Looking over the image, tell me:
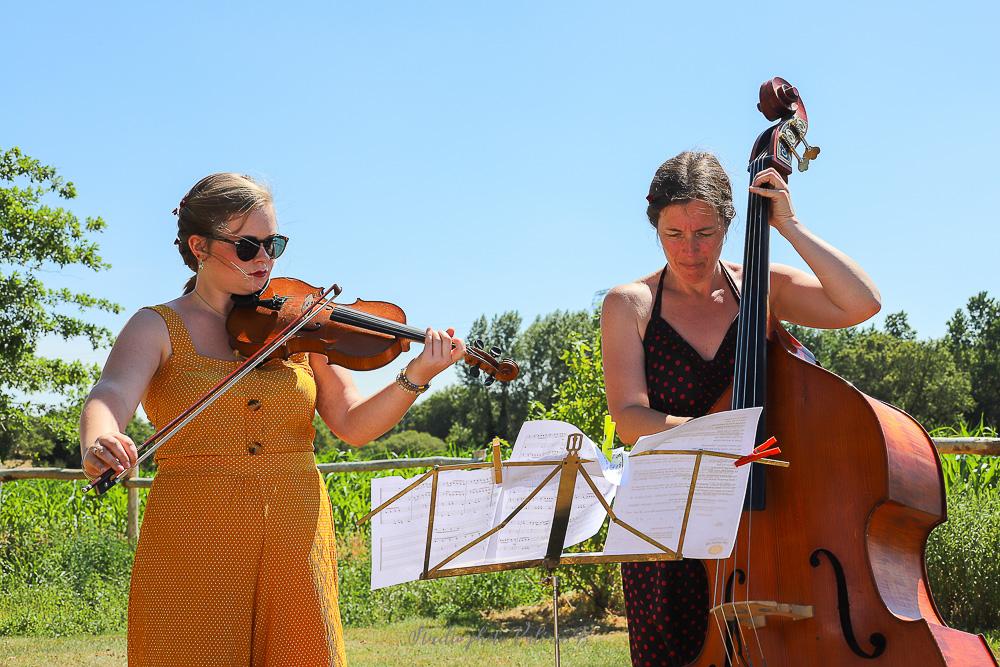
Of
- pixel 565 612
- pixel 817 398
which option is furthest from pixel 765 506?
pixel 565 612

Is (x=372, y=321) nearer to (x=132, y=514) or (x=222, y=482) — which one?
(x=222, y=482)

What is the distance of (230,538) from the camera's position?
7.18 feet

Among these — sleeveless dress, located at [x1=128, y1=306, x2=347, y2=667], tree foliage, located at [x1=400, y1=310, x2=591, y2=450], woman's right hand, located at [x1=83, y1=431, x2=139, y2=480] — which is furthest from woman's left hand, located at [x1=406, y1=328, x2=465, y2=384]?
tree foliage, located at [x1=400, y1=310, x2=591, y2=450]

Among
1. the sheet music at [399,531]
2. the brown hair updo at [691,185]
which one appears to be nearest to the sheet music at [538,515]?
the sheet music at [399,531]

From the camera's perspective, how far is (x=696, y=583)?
8.59 ft

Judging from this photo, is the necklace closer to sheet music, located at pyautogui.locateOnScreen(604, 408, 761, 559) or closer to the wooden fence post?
sheet music, located at pyautogui.locateOnScreen(604, 408, 761, 559)

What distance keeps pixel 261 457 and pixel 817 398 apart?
53.7 inches

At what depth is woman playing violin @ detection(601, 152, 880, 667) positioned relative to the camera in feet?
8.53

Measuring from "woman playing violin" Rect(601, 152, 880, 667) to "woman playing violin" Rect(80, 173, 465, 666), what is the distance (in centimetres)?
86

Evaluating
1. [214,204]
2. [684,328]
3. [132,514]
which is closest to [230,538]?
[214,204]

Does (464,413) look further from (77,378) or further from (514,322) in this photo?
(77,378)

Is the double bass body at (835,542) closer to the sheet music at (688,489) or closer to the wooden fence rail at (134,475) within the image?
the sheet music at (688,489)

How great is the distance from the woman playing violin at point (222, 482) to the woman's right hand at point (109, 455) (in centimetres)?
11

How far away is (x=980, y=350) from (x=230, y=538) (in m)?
51.5
